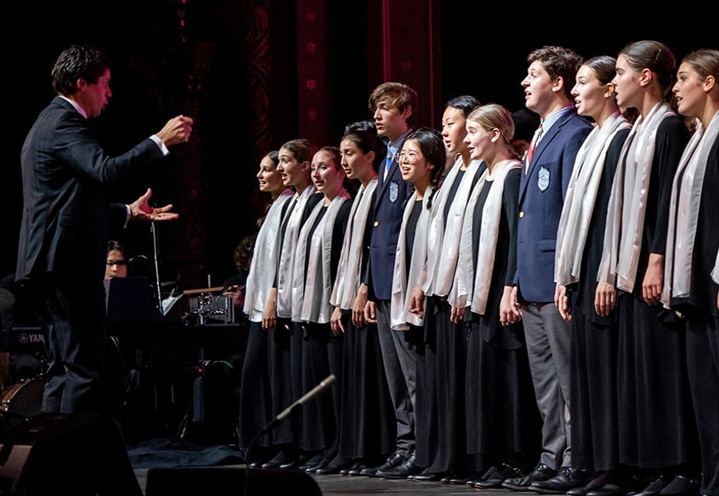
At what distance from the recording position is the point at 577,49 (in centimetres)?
777

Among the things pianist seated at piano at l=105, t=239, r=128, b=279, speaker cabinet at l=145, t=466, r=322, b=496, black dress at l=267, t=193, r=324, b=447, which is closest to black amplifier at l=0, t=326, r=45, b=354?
pianist seated at piano at l=105, t=239, r=128, b=279

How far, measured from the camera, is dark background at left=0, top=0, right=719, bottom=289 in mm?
8242

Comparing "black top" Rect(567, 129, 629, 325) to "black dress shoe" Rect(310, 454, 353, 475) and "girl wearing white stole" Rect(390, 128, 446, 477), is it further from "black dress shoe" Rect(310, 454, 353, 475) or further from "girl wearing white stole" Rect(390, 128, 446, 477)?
"black dress shoe" Rect(310, 454, 353, 475)

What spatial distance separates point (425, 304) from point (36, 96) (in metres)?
5.70

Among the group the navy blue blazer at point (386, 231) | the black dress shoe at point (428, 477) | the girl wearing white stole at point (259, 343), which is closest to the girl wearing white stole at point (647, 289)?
the black dress shoe at point (428, 477)

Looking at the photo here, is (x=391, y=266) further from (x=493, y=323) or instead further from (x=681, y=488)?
(x=681, y=488)

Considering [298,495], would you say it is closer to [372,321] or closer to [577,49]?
[372,321]

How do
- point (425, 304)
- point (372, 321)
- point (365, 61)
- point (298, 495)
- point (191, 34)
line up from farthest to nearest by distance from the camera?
point (191, 34), point (365, 61), point (372, 321), point (425, 304), point (298, 495)

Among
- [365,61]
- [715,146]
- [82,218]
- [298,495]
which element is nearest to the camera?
[298,495]

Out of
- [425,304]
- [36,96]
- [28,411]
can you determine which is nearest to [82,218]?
[425,304]

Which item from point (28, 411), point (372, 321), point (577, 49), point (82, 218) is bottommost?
point (28, 411)

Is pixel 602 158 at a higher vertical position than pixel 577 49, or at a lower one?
lower

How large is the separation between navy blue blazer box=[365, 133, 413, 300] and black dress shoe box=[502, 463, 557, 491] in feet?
4.03

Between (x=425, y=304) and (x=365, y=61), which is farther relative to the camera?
(x=365, y=61)
